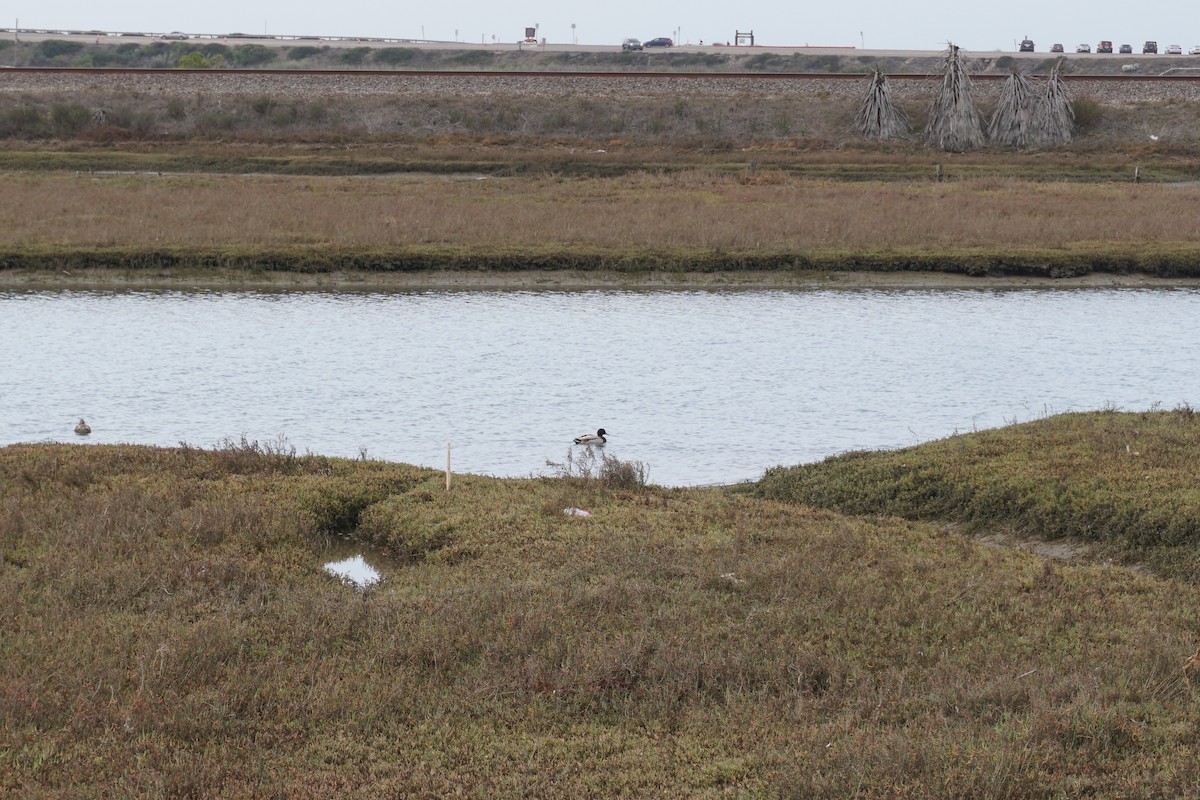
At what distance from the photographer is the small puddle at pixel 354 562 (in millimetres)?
11367

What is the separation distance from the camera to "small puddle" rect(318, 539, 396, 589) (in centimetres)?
1137

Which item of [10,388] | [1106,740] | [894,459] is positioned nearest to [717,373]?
[894,459]

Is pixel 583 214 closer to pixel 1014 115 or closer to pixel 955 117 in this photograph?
pixel 955 117

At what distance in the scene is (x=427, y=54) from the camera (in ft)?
432

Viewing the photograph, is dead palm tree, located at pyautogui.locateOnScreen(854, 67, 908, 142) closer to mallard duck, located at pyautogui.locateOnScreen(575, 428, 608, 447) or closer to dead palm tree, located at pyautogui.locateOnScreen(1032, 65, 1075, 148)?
dead palm tree, located at pyautogui.locateOnScreen(1032, 65, 1075, 148)

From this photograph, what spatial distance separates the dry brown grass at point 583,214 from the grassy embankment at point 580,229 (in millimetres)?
76

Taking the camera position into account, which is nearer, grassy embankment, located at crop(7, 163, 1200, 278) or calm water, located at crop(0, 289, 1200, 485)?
calm water, located at crop(0, 289, 1200, 485)

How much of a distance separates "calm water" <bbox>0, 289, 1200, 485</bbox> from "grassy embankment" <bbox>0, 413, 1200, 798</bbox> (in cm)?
392

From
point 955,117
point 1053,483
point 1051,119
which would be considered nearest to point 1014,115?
point 1051,119

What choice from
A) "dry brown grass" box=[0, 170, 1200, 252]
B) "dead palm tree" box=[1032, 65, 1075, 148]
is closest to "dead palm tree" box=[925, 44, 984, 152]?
"dead palm tree" box=[1032, 65, 1075, 148]

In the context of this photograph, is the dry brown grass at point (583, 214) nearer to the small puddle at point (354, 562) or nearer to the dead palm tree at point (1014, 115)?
the dead palm tree at point (1014, 115)

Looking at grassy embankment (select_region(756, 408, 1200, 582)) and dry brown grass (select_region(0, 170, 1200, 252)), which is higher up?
dry brown grass (select_region(0, 170, 1200, 252))

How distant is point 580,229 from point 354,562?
76.1 feet

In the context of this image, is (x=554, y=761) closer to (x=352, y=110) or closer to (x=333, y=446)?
(x=333, y=446)
